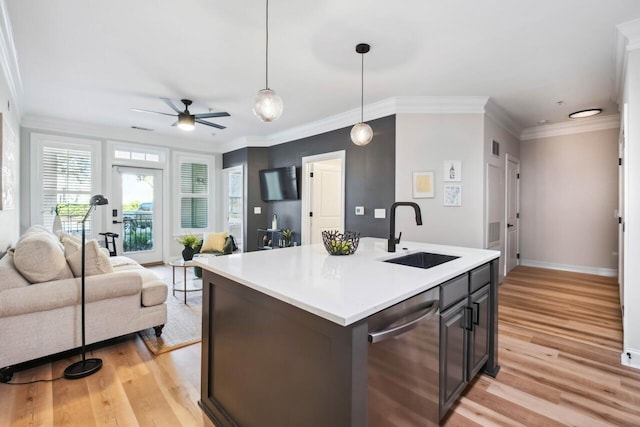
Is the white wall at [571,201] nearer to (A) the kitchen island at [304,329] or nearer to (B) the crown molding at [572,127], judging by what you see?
(B) the crown molding at [572,127]

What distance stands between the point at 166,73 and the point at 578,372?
4.47 m

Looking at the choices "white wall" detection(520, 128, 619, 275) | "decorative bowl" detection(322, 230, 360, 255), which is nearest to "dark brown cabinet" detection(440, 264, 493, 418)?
"decorative bowl" detection(322, 230, 360, 255)

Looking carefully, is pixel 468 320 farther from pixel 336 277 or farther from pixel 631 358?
pixel 631 358

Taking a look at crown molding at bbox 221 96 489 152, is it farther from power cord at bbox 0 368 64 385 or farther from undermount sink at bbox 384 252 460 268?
power cord at bbox 0 368 64 385

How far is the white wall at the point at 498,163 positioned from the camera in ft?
13.7

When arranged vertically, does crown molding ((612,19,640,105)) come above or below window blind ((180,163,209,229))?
above

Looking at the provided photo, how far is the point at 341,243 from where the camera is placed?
205 cm

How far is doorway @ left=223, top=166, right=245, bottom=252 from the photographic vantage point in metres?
6.43

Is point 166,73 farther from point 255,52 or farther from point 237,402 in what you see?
point 237,402

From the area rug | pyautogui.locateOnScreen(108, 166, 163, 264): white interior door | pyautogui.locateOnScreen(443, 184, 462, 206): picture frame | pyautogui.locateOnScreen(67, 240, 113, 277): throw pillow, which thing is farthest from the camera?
pyautogui.locateOnScreen(108, 166, 163, 264): white interior door

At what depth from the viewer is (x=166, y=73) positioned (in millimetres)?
3254

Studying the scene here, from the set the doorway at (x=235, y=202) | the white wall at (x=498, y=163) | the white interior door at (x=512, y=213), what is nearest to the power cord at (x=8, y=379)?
the doorway at (x=235, y=202)

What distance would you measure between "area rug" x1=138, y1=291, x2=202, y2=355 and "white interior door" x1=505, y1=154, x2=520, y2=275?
4.65 m

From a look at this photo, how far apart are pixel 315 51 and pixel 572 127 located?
485 cm
